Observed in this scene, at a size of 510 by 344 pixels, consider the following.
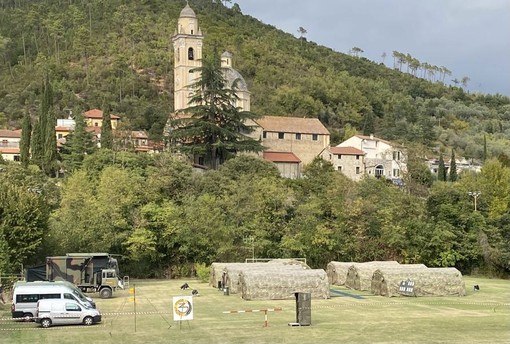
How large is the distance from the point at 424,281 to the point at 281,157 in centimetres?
5550

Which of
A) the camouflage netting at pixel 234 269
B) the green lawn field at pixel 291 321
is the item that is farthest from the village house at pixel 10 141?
the green lawn field at pixel 291 321

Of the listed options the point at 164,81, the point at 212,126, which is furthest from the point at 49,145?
the point at 164,81

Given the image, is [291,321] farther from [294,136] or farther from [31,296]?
[294,136]

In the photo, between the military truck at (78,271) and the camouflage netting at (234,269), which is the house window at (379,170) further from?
the military truck at (78,271)

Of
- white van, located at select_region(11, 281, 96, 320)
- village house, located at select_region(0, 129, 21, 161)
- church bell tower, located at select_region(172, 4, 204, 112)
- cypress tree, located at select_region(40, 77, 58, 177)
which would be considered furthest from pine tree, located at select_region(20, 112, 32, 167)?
white van, located at select_region(11, 281, 96, 320)

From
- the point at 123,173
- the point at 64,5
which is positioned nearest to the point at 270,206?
the point at 123,173

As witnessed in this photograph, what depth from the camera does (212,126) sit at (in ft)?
242

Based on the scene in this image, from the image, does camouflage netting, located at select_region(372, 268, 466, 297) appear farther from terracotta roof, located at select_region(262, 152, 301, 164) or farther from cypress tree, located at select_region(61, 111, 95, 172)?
terracotta roof, located at select_region(262, 152, 301, 164)

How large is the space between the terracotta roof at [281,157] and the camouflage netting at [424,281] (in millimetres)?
52675

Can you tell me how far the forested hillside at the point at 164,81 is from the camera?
125 metres

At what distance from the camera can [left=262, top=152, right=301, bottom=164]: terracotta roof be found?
89.6 m

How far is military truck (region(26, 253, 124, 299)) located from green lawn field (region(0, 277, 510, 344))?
101 inches

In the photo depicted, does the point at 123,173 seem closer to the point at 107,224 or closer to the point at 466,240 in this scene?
the point at 107,224

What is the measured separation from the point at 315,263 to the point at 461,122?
372 feet
